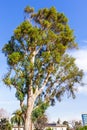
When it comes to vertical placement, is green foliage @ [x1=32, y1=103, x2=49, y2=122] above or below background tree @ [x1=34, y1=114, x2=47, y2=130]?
below

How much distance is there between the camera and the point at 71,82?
29.5m

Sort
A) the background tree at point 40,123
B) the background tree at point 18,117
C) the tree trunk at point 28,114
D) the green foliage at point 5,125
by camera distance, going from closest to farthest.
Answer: the tree trunk at point 28,114
the background tree at point 18,117
the green foliage at point 5,125
the background tree at point 40,123

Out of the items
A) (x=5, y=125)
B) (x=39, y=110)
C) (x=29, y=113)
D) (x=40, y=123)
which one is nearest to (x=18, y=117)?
(x=39, y=110)

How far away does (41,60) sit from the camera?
93.9ft

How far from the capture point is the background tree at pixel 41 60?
A: 27922 millimetres

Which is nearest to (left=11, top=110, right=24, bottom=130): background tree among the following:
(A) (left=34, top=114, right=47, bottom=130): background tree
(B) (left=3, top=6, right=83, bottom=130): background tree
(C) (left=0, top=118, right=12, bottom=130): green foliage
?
(B) (left=3, top=6, right=83, bottom=130): background tree

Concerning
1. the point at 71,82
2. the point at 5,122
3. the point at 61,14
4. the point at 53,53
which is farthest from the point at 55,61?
the point at 5,122

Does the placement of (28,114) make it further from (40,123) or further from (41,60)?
(40,123)

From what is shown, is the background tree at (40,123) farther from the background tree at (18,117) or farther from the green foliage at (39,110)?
the green foliage at (39,110)

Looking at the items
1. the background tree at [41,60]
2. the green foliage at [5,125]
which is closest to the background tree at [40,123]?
the green foliage at [5,125]

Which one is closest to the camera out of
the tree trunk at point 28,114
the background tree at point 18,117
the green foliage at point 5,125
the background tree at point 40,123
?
the tree trunk at point 28,114

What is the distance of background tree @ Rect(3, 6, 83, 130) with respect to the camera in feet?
91.6

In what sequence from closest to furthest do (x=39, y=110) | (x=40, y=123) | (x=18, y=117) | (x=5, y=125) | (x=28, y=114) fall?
(x=28, y=114), (x=39, y=110), (x=18, y=117), (x=5, y=125), (x=40, y=123)

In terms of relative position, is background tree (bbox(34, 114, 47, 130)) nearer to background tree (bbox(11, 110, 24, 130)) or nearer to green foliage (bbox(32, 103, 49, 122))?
background tree (bbox(11, 110, 24, 130))
